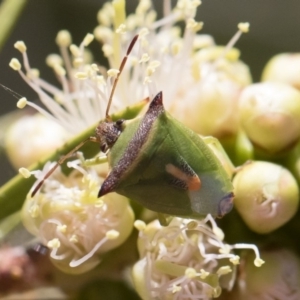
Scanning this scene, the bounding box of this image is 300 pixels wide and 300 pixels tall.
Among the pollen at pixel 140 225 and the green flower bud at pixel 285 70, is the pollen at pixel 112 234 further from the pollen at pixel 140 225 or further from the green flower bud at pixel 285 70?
the green flower bud at pixel 285 70

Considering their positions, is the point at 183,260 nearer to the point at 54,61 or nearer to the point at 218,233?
the point at 218,233

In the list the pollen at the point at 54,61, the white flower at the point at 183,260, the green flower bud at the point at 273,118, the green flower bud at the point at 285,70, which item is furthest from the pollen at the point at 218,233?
the pollen at the point at 54,61

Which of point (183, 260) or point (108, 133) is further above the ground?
point (108, 133)

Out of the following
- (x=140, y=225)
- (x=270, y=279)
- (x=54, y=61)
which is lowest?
(x=270, y=279)

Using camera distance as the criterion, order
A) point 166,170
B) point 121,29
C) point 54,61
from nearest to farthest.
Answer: point 166,170 < point 121,29 < point 54,61

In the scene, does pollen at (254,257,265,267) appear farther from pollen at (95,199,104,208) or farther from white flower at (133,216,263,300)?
pollen at (95,199,104,208)

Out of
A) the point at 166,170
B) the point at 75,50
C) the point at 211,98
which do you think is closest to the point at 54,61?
the point at 75,50

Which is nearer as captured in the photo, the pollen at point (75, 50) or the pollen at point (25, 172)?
the pollen at point (25, 172)
